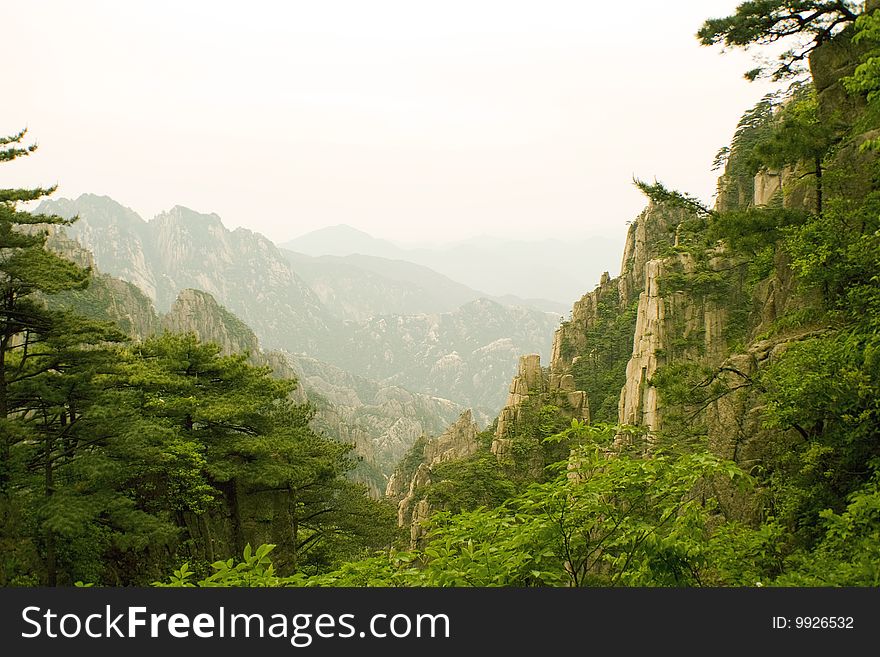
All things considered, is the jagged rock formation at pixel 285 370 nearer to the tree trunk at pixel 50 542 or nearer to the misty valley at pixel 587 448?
the misty valley at pixel 587 448

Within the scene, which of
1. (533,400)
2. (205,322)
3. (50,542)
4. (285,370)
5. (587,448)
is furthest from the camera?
(285,370)

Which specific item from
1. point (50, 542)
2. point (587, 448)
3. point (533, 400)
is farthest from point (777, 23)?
point (533, 400)

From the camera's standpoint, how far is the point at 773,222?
9.73 m

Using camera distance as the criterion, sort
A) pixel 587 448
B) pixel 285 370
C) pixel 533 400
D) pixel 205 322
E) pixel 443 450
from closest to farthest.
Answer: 1. pixel 587 448
2. pixel 533 400
3. pixel 443 450
4. pixel 205 322
5. pixel 285 370

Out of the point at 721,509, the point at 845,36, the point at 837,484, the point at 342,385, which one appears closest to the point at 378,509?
the point at 721,509

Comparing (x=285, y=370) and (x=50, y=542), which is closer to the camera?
(x=50, y=542)

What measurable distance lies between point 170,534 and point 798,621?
1137 centimetres

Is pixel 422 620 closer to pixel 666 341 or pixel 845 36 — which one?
pixel 845 36

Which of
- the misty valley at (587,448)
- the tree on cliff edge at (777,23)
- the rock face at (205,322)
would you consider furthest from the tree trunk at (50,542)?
the rock face at (205,322)

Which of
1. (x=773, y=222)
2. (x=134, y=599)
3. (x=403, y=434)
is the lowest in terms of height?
(x=403, y=434)

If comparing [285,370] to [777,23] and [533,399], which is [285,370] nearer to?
[533,399]

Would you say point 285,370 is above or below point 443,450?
above

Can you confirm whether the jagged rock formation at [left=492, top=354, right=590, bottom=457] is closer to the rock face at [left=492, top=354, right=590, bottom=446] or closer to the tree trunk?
the rock face at [left=492, top=354, right=590, bottom=446]

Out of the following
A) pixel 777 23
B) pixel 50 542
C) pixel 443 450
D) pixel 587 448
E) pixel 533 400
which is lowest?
pixel 443 450
